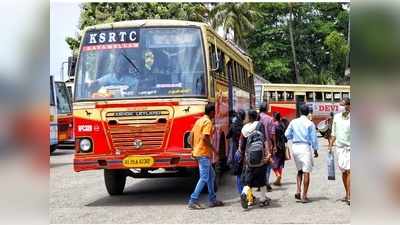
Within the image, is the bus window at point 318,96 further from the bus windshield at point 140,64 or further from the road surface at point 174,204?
the bus windshield at point 140,64

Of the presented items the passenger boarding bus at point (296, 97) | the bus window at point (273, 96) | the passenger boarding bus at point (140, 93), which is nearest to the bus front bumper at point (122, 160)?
the passenger boarding bus at point (140, 93)

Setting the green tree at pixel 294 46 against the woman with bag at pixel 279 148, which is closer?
the woman with bag at pixel 279 148

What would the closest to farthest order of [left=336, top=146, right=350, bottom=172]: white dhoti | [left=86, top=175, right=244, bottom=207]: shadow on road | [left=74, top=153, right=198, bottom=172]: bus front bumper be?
1. [left=336, top=146, right=350, bottom=172]: white dhoti
2. [left=74, top=153, right=198, bottom=172]: bus front bumper
3. [left=86, top=175, right=244, bottom=207]: shadow on road

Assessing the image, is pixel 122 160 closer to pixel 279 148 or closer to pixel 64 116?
pixel 279 148

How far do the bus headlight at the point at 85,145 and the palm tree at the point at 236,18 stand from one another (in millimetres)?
11053

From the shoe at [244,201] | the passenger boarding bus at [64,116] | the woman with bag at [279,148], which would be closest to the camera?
the shoe at [244,201]

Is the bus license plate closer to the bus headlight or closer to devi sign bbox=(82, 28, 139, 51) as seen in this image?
the bus headlight

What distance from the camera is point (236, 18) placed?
21.0 meters

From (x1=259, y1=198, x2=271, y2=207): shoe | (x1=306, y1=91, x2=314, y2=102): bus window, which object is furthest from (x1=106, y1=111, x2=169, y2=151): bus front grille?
(x1=306, y1=91, x2=314, y2=102): bus window

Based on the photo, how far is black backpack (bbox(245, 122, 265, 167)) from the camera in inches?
303

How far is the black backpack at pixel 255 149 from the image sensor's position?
25.2ft
